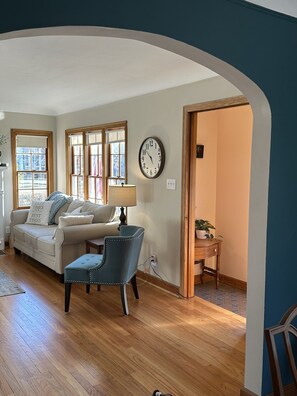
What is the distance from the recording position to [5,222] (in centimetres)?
711

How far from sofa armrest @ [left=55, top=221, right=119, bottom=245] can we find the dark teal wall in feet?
10.1

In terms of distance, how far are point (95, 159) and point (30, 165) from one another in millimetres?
1609

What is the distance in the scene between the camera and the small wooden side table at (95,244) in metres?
4.78

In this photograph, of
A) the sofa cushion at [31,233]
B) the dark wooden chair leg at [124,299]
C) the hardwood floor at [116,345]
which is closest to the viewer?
the hardwood floor at [116,345]

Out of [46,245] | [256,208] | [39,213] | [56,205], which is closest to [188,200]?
[256,208]

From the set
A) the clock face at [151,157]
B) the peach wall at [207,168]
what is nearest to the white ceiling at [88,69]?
the clock face at [151,157]

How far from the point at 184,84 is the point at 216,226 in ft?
6.61

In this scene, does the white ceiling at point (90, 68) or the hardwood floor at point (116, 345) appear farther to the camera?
the white ceiling at point (90, 68)

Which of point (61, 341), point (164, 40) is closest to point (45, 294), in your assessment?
point (61, 341)

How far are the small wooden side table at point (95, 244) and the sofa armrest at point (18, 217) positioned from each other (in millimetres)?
2006

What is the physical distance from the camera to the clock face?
473 centimetres

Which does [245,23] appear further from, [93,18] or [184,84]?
[184,84]

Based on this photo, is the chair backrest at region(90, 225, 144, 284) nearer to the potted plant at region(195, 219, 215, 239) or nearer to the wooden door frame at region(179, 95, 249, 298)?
the wooden door frame at region(179, 95, 249, 298)

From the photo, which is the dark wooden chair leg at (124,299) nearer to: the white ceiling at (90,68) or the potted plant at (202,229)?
the potted plant at (202,229)
